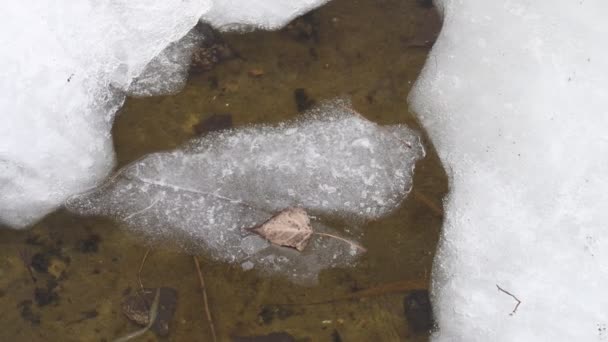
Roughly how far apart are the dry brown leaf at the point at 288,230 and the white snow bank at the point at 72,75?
0.96m

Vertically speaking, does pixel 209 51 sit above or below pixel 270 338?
above

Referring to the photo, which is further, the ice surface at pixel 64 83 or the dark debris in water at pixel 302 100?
the dark debris in water at pixel 302 100

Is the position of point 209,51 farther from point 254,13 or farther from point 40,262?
point 40,262

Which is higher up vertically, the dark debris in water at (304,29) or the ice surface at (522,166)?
the dark debris in water at (304,29)

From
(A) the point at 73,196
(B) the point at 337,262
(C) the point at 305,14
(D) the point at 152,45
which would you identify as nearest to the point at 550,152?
(B) the point at 337,262

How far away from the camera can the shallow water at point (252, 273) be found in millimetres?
2768

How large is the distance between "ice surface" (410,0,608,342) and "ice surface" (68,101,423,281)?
0.43 m

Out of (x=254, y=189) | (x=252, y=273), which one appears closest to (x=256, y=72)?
(x=254, y=189)

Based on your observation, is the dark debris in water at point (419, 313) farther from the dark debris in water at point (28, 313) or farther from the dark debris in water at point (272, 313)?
the dark debris in water at point (28, 313)

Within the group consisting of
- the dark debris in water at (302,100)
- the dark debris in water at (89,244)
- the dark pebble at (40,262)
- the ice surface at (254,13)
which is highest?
the ice surface at (254,13)

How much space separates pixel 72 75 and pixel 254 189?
3.94ft

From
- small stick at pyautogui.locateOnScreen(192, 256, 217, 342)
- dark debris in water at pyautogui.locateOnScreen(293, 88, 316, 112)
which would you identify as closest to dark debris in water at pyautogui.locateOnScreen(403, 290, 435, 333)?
small stick at pyautogui.locateOnScreen(192, 256, 217, 342)

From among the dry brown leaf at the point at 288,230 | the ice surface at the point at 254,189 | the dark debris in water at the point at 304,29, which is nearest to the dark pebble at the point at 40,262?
the ice surface at the point at 254,189

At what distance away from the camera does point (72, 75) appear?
9.00 feet
